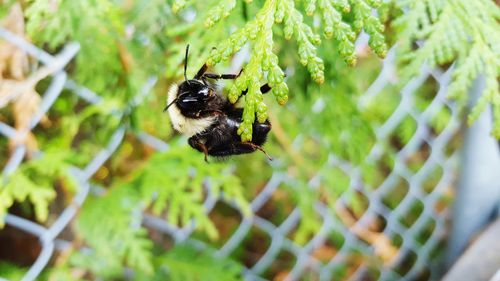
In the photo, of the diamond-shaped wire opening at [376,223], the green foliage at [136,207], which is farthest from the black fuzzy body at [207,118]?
the diamond-shaped wire opening at [376,223]

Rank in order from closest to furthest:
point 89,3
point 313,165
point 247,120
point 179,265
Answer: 1. point 247,120
2. point 89,3
3. point 179,265
4. point 313,165

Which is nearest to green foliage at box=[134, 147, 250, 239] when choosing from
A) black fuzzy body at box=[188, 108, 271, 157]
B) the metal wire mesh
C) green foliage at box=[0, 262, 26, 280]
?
the metal wire mesh

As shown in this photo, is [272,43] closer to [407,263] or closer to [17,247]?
[17,247]

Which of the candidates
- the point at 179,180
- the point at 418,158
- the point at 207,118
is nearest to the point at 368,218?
the point at 418,158

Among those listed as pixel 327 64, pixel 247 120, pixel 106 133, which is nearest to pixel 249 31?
pixel 247 120

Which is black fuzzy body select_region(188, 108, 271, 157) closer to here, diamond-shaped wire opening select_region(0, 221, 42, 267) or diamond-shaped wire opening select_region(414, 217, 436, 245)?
diamond-shaped wire opening select_region(0, 221, 42, 267)

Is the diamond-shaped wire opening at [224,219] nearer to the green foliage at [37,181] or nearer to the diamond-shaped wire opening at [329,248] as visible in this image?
the diamond-shaped wire opening at [329,248]

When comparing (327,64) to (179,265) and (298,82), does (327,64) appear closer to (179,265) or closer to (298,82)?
(298,82)
